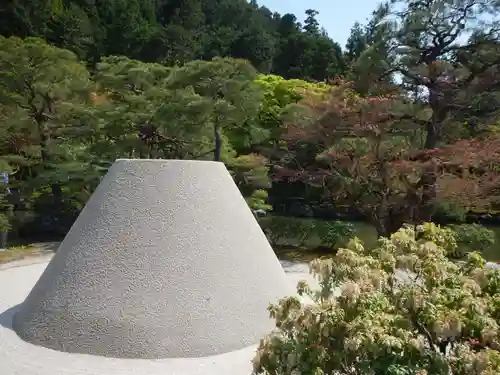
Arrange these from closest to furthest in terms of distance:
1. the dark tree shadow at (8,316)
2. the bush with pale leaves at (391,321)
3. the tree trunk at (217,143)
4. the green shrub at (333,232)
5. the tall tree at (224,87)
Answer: the bush with pale leaves at (391,321) → the dark tree shadow at (8,316) → the tall tree at (224,87) → the tree trunk at (217,143) → the green shrub at (333,232)

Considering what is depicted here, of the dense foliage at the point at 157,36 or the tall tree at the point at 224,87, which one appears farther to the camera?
the dense foliage at the point at 157,36

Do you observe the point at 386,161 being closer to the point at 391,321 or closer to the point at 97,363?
the point at 97,363

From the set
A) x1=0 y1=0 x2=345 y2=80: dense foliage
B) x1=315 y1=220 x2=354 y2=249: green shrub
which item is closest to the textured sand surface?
x1=315 y1=220 x2=354 y2=249: green shrub

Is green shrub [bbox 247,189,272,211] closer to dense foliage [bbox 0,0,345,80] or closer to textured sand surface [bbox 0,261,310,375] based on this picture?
textured sand surface [bbox 0,261,310,375]

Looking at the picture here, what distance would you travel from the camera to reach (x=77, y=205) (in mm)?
15047

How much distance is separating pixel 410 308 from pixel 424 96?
32.2ft

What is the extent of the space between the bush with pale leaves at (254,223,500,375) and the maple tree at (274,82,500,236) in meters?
6.75

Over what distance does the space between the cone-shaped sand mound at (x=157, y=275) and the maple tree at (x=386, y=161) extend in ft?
15.4

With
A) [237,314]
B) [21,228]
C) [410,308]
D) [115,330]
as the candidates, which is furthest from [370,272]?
[21,228]

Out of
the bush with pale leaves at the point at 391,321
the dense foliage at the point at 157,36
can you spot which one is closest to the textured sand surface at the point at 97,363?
the bush with pale leaves at the point at 391,321

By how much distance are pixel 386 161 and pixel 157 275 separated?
6399 mm

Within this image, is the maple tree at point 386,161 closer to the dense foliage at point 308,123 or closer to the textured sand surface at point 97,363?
the dense foliage at point 308,123

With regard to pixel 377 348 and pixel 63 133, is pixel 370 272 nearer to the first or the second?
pixel 377 348

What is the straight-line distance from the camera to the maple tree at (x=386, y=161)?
9.65m
